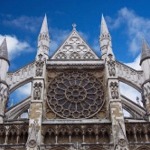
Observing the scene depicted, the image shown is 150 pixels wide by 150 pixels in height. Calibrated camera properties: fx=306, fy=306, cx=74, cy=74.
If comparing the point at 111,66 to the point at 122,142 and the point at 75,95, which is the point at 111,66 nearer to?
the point at 75,95

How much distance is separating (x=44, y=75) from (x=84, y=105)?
3.35 m

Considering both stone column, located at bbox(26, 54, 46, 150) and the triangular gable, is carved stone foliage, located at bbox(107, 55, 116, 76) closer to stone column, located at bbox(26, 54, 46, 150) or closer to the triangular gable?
the triangular gable

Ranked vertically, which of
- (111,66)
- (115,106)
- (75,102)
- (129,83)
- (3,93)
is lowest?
(115,106)

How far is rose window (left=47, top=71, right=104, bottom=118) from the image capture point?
19.8 meters

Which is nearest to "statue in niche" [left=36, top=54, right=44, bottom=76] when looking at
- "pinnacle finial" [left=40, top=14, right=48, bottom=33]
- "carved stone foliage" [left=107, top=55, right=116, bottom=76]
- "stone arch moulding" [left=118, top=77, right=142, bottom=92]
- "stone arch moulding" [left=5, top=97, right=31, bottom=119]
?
"stone arch moulding" [left=5, top=97, right=31, bottom=119]

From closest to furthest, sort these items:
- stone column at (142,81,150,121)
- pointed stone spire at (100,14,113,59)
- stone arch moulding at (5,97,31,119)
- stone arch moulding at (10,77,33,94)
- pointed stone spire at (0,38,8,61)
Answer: stone column at (142,81,150,121)
stone arch moulding at (5,97,31,119)
stone arch moulding at (10,77,33,94)
pointed stone spire at (0,38,8,61)
pointed stone spire at (100,14,113,59)

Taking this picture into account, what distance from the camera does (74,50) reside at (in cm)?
2394

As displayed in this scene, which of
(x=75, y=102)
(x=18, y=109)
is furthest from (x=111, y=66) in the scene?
(x=18, y=109)

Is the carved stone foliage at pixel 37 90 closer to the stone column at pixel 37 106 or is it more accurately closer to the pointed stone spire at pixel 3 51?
the stone column at pixel 37 106

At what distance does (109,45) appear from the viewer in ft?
74.0

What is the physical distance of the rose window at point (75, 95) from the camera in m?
19.8

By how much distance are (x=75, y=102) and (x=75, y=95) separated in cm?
57

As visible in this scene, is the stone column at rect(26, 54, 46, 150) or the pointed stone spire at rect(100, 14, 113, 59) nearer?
the stone column at rect(26, 54, 46, 150)

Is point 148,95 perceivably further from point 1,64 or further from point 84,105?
point 1,64
